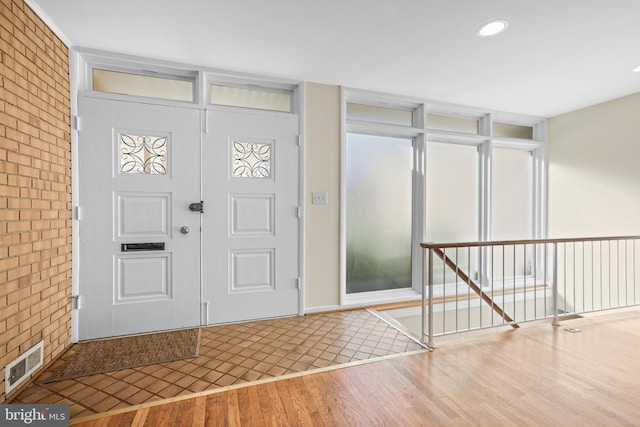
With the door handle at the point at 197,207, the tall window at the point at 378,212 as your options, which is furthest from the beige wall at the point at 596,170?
the door handle at the point at 197,207

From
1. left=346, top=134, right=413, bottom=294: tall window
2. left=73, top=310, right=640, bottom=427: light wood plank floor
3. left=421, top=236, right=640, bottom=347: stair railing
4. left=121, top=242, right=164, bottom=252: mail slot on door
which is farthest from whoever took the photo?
left=421, top=236, right=640, bottom=347: stair railing

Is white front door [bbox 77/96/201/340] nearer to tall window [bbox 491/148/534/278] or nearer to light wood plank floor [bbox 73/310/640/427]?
light wood plank floor [bbox 73/310/640/427]

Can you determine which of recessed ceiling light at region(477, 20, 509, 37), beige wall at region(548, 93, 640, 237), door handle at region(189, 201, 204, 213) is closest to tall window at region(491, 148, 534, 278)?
beige wall at region(548, 93, 640, 237)

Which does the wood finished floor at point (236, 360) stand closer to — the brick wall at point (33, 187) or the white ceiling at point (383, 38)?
the brick wall at point (33, 187)

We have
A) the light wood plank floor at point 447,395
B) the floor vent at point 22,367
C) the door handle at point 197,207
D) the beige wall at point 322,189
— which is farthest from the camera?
the beige wall at point 322,189

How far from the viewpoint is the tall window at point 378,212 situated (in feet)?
11.9

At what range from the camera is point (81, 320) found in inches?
103

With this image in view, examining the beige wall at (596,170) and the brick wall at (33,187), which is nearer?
the brick wall at (33,187)

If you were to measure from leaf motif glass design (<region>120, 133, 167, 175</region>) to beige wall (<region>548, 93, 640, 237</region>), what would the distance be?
5.01m

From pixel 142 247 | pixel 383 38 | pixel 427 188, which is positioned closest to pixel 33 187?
pixel 142 247

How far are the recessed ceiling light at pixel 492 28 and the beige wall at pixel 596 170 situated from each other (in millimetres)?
2633


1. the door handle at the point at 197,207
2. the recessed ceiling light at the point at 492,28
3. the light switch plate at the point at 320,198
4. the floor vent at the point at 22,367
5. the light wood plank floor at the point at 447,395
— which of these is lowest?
the light wood plank floor at the point at 447,395

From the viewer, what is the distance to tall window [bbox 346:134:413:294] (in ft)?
11.9

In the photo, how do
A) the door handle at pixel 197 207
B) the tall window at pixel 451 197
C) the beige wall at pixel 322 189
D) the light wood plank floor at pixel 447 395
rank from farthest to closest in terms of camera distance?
1. the tall window at pixel 451 197
2. the beige wall at pixel 322 189
3. the door handle at pixel 197 207
4. the light wood plank floor at pixel 447 395
